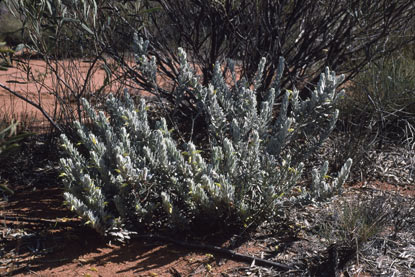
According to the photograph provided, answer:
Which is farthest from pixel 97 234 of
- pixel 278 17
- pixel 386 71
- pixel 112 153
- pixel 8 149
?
pixel 386 71

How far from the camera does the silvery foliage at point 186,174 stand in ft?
9.09

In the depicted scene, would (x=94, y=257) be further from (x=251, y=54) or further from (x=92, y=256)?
(x=251, y=54)

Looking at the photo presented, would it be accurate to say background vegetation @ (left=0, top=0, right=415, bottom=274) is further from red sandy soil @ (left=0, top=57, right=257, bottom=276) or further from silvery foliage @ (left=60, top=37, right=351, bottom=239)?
red sandy soil @ (left=0, top=57, right=257, bottom=276)

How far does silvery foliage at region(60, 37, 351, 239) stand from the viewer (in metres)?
2.77

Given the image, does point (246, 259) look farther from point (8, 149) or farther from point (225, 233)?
point (8, 149)

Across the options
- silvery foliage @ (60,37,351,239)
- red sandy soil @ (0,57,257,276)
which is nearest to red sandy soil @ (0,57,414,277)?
red sandy soil @ (0,57,257,276)

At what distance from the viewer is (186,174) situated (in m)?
2.85

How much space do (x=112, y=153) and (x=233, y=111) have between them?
2.96 ft

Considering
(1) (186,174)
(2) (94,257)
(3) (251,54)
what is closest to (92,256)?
(2) (94,257)

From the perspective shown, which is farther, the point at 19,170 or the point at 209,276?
the point at 19,170

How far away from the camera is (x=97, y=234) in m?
3.04

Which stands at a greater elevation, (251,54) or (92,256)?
(251,54)

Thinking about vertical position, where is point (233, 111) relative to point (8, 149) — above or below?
above

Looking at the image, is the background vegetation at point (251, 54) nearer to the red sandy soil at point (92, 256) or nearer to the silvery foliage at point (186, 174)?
the silvery foliage at point (186, 174)
